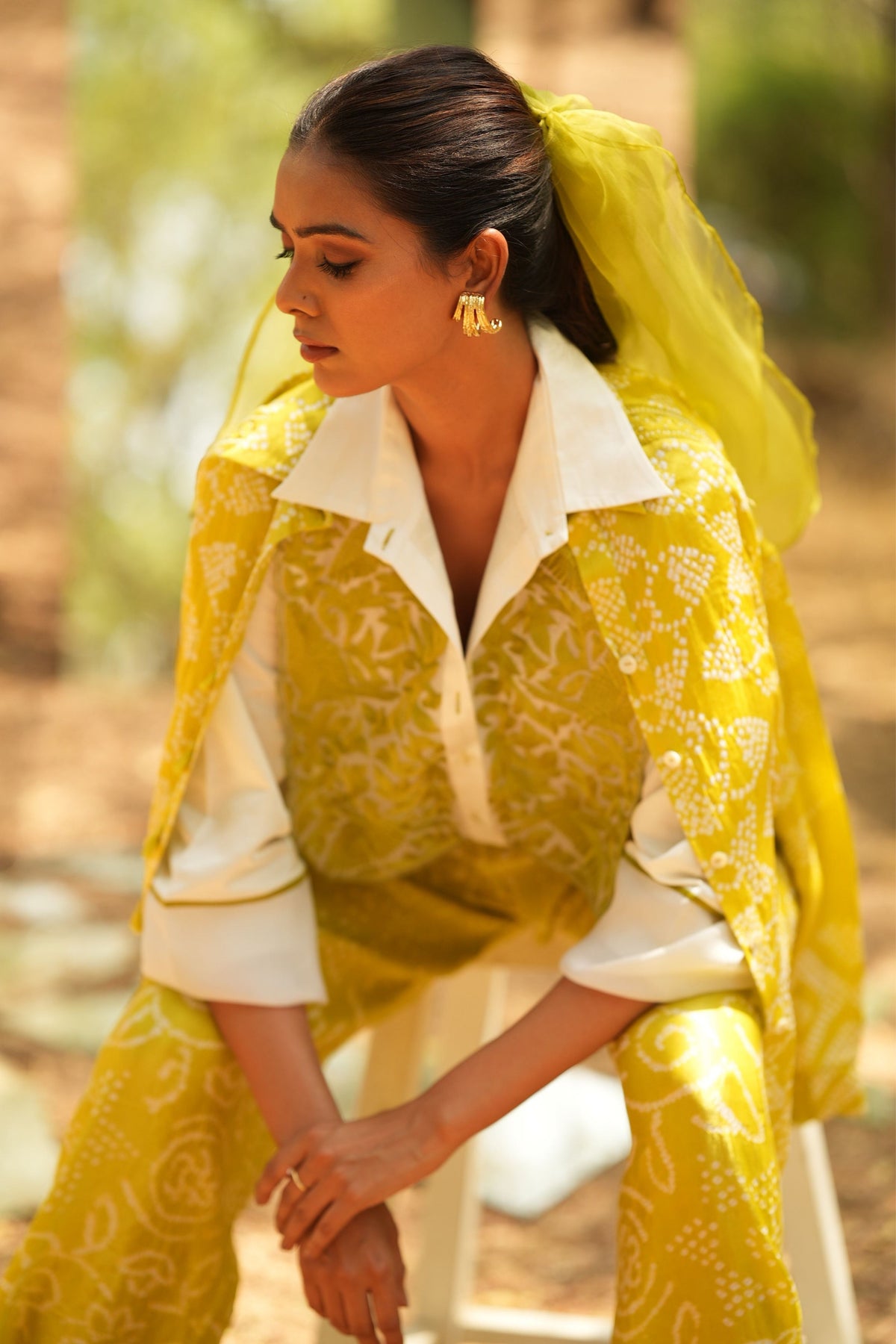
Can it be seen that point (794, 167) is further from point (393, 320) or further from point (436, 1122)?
point (436, 1122)

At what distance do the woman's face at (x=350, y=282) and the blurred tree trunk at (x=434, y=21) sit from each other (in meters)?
3.14

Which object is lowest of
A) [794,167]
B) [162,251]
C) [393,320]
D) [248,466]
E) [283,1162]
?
[283,1162]

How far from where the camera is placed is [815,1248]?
1.43m

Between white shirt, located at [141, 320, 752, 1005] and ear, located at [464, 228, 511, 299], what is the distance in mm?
93

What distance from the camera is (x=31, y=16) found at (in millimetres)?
3777

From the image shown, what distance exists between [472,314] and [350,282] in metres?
0.10

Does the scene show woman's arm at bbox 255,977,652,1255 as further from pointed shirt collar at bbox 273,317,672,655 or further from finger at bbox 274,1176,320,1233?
pointed shirt collar at bbox 273,317,672,655

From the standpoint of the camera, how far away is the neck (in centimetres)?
123

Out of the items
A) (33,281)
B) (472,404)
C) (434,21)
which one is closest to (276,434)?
(472,404)

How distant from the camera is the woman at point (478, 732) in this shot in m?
1.14

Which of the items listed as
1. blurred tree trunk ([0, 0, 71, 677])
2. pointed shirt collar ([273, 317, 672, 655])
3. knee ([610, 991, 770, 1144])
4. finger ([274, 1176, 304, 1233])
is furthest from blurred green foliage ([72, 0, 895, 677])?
knee ([610, 991, 770, 1144])

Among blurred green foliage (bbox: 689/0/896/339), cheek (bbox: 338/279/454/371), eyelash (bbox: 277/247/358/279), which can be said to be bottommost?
cheek (bbox: 338/279/454/371)

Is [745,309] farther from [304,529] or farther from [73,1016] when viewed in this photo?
[73,1016]

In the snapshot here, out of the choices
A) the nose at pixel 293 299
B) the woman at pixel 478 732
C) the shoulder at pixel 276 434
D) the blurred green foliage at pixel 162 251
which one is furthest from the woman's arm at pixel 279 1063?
the blurred green foliage at pixel 162 251
